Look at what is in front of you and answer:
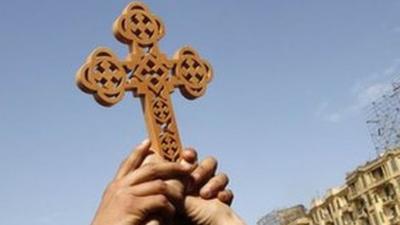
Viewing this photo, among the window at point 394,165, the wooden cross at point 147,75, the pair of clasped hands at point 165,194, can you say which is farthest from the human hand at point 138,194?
the window at point 394,165

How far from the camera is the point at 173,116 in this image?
360 cm

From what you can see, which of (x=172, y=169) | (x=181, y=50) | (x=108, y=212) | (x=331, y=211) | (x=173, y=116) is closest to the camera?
(x=108, y=212)

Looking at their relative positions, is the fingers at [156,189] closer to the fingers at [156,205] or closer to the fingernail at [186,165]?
the fingers at [156,205]

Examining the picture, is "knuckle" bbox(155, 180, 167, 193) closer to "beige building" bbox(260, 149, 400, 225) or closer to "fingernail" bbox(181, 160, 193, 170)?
"fingernail" bbox(181, 160, 193, 170)

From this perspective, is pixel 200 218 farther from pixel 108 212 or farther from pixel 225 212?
pixel 108 212

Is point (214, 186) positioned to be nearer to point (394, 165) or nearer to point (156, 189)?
point (156, 189)

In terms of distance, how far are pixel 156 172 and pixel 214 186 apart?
39 cm

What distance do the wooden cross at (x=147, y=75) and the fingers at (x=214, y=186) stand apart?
27 cm

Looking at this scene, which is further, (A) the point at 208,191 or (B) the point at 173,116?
(B) the point at 173,116

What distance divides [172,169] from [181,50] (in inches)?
43.3

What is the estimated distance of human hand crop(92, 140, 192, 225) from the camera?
270 cm

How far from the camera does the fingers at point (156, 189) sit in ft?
9.05

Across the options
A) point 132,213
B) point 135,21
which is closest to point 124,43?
point 135,21

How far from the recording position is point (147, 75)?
11.9 ft
